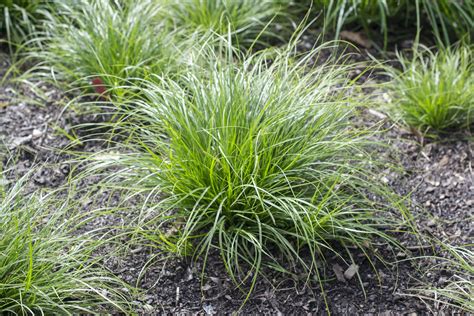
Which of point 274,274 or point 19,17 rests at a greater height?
point 19,17

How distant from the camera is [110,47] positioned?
13.8 feet

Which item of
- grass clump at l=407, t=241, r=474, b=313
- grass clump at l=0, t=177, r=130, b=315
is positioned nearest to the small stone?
grass clump at l=407, t=241, r=474, b=313

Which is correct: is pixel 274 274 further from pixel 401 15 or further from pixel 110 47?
pixel 401 15

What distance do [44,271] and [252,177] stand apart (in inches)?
38.9

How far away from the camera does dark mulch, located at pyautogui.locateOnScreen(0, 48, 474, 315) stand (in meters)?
3.09

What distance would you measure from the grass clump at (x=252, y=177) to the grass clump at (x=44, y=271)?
35 cm

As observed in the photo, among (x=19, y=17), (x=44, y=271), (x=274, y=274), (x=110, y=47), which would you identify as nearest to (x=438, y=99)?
(x=274, y=274)

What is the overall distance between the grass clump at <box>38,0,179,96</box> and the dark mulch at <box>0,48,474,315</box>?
23 cm

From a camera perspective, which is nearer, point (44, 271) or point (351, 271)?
point (44, 271)

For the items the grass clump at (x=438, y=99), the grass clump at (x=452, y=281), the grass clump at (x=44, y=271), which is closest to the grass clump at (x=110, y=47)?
the grass clump at (x=44, y=271)

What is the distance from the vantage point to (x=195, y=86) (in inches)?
135

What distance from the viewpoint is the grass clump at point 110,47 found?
4168mm

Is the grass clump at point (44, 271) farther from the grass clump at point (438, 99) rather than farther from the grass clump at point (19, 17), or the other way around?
the grass clump at point (438, 99)

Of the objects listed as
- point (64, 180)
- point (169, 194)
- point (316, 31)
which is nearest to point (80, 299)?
point (169, 194)
